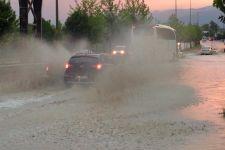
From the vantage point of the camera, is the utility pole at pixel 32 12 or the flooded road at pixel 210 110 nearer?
the flooded road at pixel 210 110

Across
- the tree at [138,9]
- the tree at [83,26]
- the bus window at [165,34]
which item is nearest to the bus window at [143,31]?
the bus window at [165,34]

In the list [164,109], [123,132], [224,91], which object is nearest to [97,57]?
[224,91]

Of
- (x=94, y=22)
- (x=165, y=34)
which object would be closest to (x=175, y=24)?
(x=94, y=22)

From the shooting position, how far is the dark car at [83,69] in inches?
1078

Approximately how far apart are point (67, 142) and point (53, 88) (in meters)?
15.1

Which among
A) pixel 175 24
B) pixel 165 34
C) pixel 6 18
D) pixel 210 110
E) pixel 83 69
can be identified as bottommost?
pixel 210 110

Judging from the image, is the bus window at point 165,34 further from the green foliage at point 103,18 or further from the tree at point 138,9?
the tree at point 138,9

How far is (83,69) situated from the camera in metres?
27.4

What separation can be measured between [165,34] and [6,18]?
16409mm

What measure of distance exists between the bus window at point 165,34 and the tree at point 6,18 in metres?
12.7

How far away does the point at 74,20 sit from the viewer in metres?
66.4

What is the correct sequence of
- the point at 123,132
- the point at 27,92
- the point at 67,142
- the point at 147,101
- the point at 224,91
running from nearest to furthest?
the point at 67,142 → the point at 123,132 → the point at 147,101 → the point at 27,92 → the point at 224,91

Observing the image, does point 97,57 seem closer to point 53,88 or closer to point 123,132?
point 53,88

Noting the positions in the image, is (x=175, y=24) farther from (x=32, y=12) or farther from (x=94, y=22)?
(x=32, y=12)
